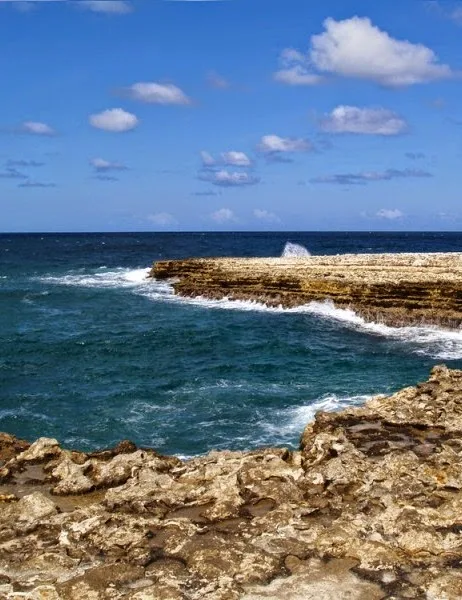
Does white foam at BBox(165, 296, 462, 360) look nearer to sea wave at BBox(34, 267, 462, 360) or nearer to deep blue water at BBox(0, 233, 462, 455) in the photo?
sea wave at BBox(34, 267, 462, 360)

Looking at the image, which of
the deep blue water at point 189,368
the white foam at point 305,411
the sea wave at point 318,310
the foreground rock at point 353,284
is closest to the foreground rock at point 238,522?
the white foam at point 305,411

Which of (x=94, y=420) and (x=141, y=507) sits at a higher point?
(x=141, y=507)

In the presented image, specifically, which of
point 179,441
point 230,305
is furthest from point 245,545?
point 230,305

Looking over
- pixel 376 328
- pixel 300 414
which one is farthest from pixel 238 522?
pixel 376 328

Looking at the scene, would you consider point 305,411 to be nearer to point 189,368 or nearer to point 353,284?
point 189,368

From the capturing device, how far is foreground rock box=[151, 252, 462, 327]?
38625mm

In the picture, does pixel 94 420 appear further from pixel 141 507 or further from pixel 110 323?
pixel 110 323

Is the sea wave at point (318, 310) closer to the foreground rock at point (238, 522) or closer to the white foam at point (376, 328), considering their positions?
the white foam at point (376, 328)

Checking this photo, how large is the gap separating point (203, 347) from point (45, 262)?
72698 mm

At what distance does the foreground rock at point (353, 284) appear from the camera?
3862 centimetres

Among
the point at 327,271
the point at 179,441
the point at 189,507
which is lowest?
the point at 179,441

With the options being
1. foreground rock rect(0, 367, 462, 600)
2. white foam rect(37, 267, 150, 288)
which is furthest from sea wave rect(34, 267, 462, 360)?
foreground rock rect(0, 367, 462, 600)

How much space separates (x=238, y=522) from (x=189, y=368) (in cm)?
1865

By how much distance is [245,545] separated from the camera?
31.5 ft
